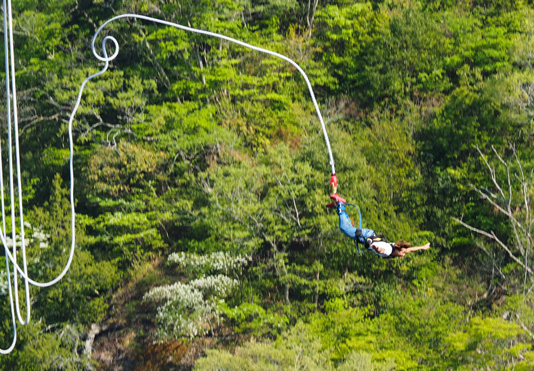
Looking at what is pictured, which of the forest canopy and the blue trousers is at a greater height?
the blue trousers

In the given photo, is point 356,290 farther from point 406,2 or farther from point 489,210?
point 406,2

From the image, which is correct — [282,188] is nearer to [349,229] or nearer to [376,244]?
[349,229]

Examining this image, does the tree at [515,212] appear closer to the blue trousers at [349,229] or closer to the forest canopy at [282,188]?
the forest canopy at [282,188]

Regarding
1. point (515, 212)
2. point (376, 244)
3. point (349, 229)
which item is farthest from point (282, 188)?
point (376, 244)

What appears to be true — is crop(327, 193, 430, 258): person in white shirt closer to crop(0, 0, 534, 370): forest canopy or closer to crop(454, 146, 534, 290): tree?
crop(0, 0, 534, 370): forest canopy

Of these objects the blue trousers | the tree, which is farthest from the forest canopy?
the blue trousers

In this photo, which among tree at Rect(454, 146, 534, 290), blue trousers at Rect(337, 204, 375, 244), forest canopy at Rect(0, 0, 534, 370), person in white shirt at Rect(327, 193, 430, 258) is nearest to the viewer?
person in white shirt at Rect(327, 193, 430, 258)

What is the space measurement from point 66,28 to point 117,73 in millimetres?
3862

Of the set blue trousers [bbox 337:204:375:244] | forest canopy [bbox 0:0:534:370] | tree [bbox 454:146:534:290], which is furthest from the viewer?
forest canopy [bbox 0:0:534:370]

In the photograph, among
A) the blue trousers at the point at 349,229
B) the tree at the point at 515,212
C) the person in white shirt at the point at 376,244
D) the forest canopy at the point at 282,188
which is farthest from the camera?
the forest canopy at the point at 282,188

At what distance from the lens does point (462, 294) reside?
17.3 meters

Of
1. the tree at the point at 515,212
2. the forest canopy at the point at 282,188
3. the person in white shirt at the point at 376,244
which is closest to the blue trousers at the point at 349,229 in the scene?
the person in white shirt at the point at 376,244

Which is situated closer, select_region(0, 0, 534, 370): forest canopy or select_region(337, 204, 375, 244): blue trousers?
select_region(337, 204, 375, 244): blue trousers

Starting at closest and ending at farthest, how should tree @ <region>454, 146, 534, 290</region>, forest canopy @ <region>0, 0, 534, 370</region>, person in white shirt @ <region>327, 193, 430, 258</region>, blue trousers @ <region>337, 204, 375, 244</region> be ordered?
person in white shirt @ <region>327, 193, 430, 258</region>
blue trousers @ <region>337, 204, 375, 244</region>
tree @ <region>454, 146, 534, 290</region>
forest canopy @ <region>0, 0, 534, 370</region>
